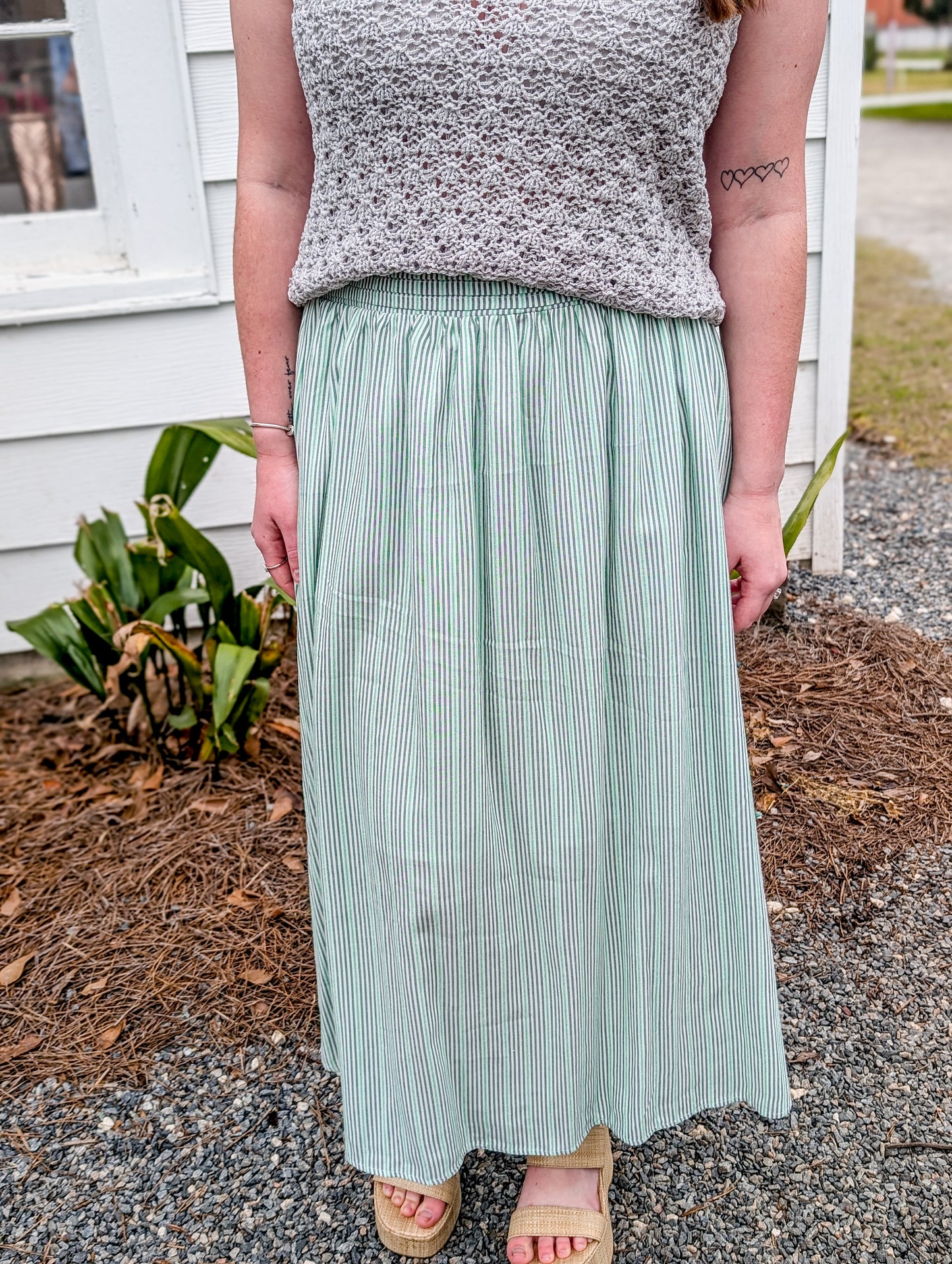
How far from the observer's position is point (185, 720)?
101 inches

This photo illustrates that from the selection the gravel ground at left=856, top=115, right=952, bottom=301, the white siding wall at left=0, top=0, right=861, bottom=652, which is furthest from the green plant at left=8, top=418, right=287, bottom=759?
the gravel ground at left=856, top=115, right=952, bottom=301

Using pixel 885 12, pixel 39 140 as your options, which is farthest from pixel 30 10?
pixel 885 12

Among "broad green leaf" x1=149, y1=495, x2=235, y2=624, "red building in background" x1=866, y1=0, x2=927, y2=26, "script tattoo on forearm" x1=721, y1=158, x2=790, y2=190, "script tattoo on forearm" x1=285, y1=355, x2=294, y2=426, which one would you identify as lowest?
"broad green leaf" x1=149, y1=495, x2=235, y2=624

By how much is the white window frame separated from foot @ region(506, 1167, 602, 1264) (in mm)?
2042

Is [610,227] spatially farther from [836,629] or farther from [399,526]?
[836,629]

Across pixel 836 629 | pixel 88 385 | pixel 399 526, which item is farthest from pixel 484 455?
pixel 836 629

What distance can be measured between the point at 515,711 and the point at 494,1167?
827 mm

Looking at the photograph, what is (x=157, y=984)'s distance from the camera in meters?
2.09

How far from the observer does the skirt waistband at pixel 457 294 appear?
1.20 meters

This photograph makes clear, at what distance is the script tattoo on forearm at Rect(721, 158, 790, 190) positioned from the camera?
1.24 metres

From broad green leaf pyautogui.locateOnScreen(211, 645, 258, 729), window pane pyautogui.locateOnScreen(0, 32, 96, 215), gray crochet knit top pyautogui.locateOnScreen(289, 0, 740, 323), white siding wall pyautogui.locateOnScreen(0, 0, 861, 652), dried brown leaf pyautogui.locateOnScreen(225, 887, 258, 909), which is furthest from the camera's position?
window pane pyautogui.locateOnScreen(0, 32, 96, 215)

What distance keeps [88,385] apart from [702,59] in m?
1.99

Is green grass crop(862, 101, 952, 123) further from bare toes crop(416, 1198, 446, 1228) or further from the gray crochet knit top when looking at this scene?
bare toes crop(416, 1198, 446, 1228)

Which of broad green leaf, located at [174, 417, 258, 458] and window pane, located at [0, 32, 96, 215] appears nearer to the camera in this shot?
broad green leaf, located at [174, 417, 258, 458]
